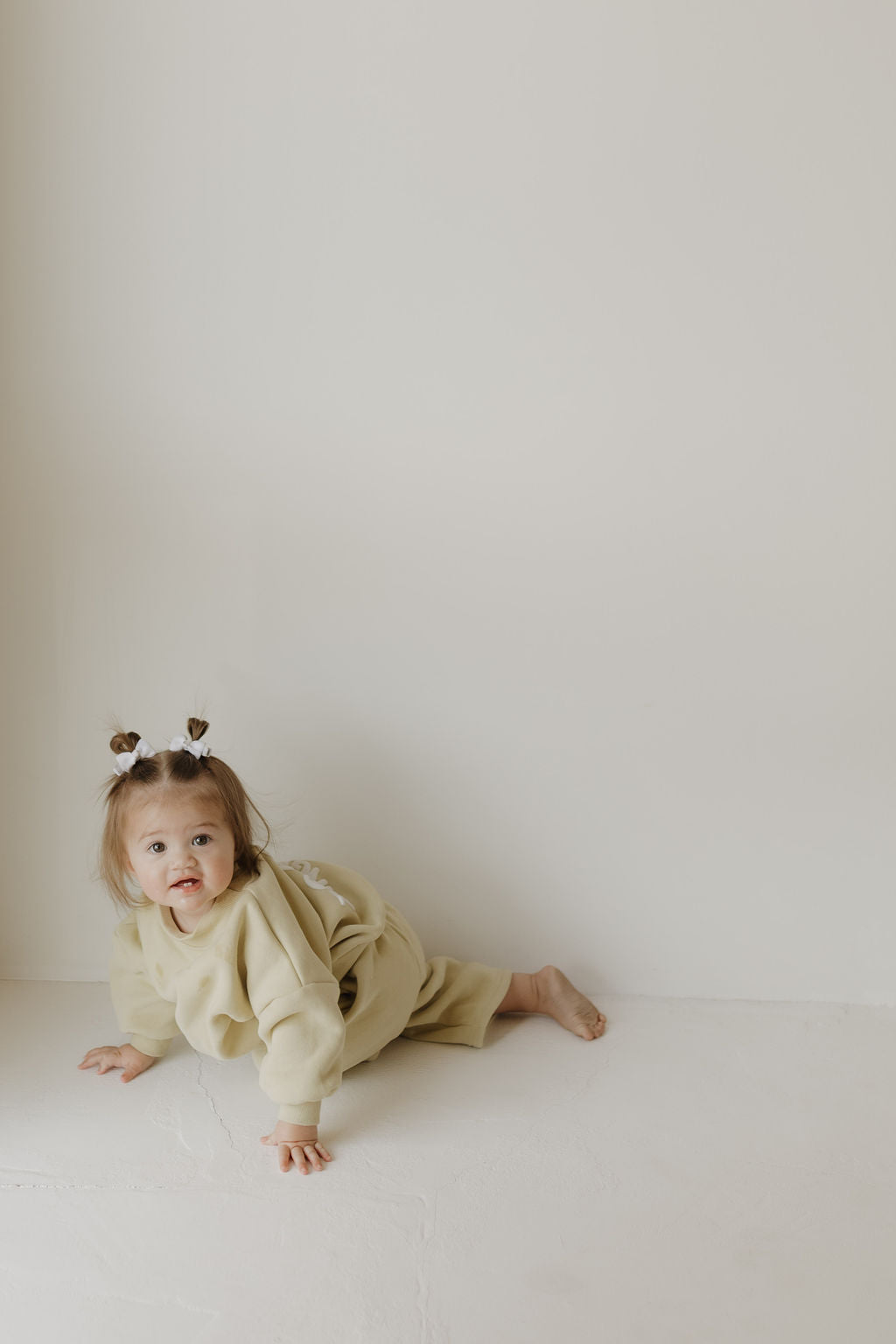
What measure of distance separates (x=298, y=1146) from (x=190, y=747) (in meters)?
0.45

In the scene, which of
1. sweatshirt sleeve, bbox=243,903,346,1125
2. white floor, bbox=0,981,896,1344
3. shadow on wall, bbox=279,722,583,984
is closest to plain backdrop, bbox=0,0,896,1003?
shadow on wall, bbox=279,722,583,984

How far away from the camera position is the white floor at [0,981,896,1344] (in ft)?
3.17

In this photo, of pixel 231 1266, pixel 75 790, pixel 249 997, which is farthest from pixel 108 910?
pixel 231 1266

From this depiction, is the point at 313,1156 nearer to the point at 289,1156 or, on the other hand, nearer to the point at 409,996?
the point at 289,1156

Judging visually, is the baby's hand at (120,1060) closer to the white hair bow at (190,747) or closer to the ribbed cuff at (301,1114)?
the ribbed cuff at (301,1114)

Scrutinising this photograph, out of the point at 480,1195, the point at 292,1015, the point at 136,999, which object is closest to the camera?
the point at 480,1195

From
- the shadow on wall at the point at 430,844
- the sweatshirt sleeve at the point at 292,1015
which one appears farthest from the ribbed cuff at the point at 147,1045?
the shadow on wall at the point at 430,844

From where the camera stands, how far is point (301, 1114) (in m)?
1.21

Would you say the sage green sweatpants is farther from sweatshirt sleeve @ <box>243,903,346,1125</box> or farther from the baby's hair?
the baby's hair

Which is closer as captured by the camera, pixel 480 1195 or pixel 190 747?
pixel 480 1195

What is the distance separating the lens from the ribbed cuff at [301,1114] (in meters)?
1.21

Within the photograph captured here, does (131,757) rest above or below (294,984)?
above

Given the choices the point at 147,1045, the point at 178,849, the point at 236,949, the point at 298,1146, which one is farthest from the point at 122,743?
the point at 298,1146

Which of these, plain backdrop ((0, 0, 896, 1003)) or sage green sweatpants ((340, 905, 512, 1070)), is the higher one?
plain backdrop ((0, 0, 896, 1003))
